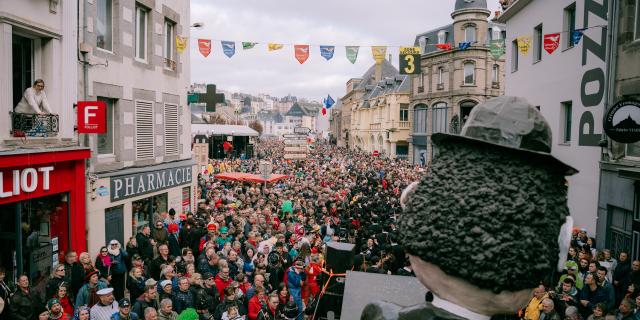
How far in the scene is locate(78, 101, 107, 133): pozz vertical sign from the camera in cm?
1055

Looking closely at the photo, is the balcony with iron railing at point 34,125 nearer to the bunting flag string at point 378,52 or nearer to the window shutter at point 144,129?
the window shutter at point 144,129

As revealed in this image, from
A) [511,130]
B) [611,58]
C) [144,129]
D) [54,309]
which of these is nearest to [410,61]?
[611,58]

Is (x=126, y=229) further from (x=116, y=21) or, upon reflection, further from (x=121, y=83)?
(x=116, y=21)

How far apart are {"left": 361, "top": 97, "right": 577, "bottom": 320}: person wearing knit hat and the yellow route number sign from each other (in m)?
15.0

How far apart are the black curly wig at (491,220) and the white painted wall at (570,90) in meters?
12.5

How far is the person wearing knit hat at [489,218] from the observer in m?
2.25

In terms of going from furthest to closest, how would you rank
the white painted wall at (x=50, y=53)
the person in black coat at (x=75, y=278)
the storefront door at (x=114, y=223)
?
1. the storefront door at (x=114, y=223)
2. the white painted wall at (x=50, y=53)
3. the person in black coat at (x=75, y=278)

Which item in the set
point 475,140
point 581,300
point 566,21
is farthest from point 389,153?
point 475,140

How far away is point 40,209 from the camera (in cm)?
1017

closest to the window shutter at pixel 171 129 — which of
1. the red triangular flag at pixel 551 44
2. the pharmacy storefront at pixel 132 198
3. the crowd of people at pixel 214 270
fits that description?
the pharmacy storefront at pixel 132 198

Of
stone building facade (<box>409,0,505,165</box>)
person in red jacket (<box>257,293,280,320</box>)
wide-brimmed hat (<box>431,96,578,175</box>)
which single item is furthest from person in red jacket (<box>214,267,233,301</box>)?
stone building facade (<box>409,0,505,165</box>)

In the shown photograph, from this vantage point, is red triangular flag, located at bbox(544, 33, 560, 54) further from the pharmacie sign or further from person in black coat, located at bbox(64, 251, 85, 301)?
person in black coat, located at bbox(64, 251, 85, 301)

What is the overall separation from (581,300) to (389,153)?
1735 inches

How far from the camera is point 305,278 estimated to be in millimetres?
10000
